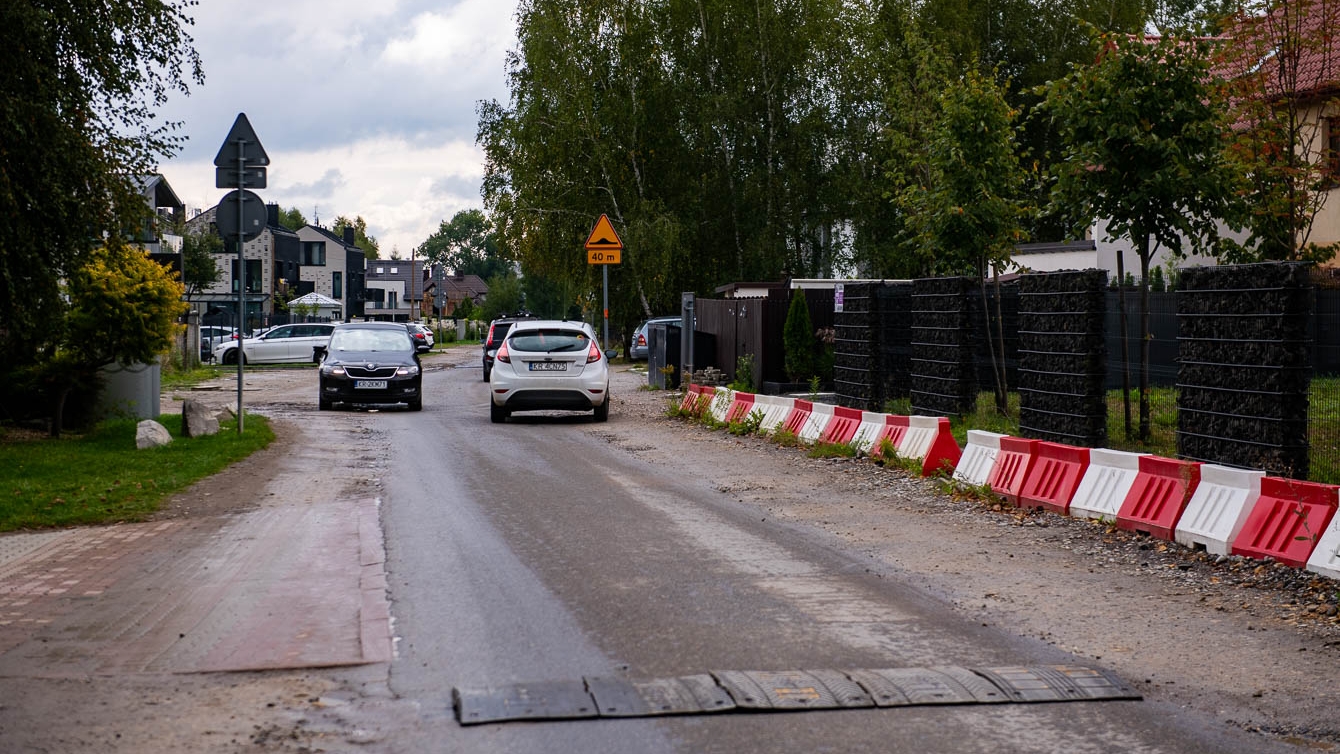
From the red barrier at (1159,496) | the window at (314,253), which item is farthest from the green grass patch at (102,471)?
the window at (314,253)

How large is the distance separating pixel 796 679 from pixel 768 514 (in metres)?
5.34

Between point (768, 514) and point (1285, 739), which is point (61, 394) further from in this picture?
point (1285, 739)

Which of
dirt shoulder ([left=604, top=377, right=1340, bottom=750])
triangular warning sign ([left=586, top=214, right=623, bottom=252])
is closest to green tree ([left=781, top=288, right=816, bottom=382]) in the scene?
triangular warning sign ([left=586, top=214, right=623, bottom=252])

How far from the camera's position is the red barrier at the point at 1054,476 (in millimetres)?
10844

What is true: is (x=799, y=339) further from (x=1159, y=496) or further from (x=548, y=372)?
(x=1159, y=496)

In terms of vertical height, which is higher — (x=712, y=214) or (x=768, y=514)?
(x=712, y=214)

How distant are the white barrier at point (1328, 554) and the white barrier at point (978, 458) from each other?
4291mm

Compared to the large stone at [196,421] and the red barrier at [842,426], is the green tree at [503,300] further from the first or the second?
the red barrier at [842,426]

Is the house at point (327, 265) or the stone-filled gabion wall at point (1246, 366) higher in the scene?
the house at point (327, 265)

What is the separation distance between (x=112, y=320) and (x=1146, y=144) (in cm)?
1233

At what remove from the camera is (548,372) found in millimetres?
21125

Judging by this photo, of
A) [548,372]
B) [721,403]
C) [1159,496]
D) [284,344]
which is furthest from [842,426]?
[284,344]

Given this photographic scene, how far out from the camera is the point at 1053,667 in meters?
5.97

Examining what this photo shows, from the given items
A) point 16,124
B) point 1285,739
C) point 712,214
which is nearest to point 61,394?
point 16,124
